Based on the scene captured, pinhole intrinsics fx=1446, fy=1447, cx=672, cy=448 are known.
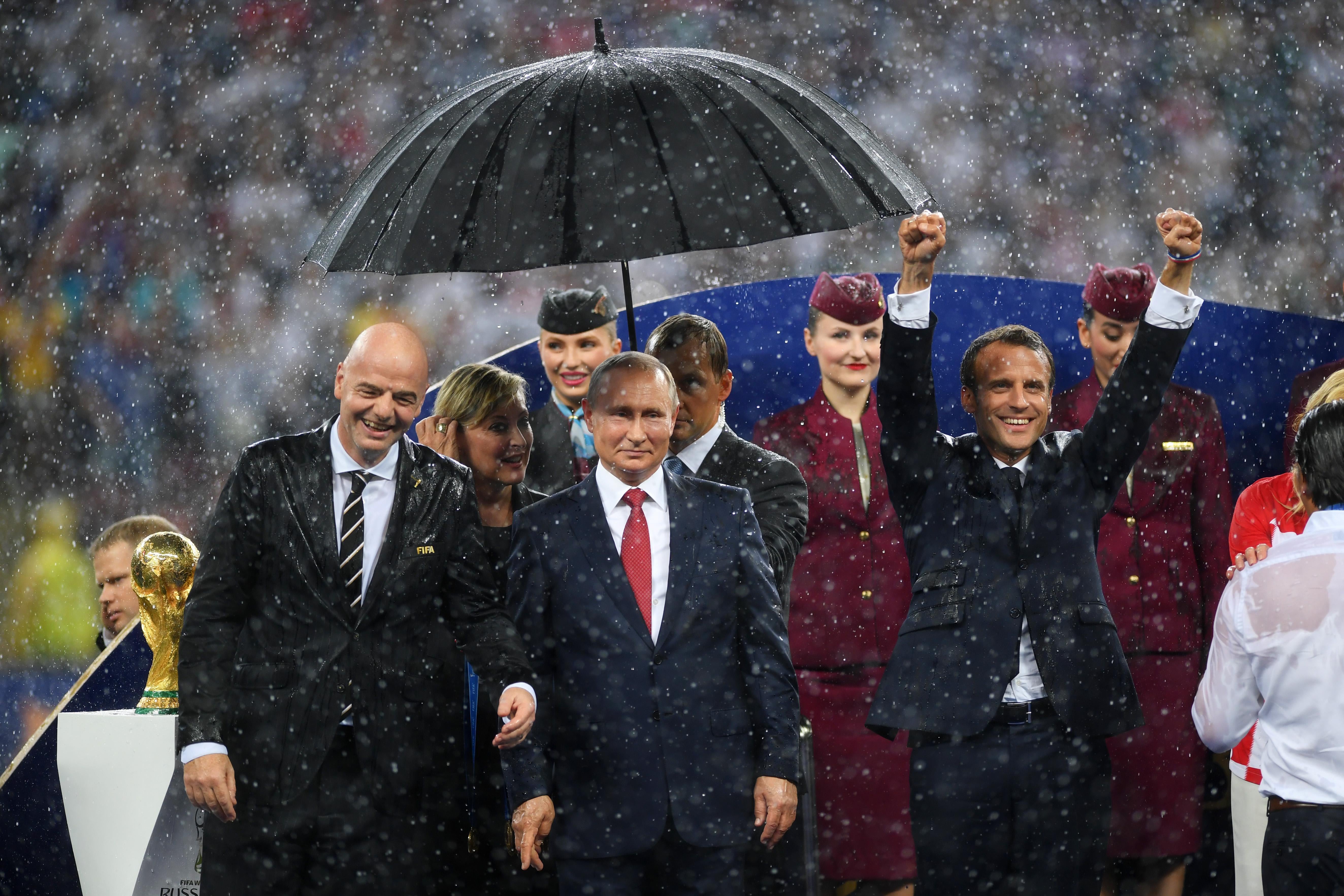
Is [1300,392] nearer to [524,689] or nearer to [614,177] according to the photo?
[614,177]

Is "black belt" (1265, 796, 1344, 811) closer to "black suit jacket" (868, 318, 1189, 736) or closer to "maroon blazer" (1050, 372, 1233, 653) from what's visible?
"black suit jacket" (868, 318, 1189, 736)

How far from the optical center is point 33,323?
7.66 metres

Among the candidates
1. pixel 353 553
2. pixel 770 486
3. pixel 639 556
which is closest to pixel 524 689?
pixel 639 556

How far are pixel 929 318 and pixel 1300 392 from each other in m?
2.08

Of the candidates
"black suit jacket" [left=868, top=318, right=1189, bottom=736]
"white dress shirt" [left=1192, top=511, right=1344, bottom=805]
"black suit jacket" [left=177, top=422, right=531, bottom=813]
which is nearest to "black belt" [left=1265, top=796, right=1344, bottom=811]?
"white dress shirt" [left=1192, top=511, right=1344, bottom=805]

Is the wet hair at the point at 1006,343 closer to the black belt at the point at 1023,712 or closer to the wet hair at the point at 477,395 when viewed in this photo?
the black belt at the point at 1023,712

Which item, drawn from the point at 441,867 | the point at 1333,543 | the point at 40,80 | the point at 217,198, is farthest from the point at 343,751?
the point at 40,80

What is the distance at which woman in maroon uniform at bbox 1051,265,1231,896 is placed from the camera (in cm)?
401

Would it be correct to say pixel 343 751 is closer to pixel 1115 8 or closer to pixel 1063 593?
pixel 1063 593

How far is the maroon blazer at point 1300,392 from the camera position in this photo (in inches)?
167

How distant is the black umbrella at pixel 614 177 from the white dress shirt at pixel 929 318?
0.18 metres

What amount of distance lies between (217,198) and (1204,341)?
5.26 metres

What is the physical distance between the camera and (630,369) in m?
2.64

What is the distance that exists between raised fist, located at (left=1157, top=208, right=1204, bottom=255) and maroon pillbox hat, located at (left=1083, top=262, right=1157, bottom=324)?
1470 mm
